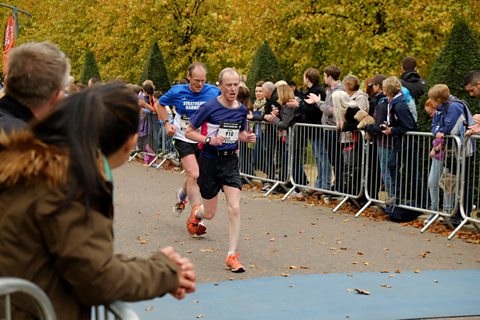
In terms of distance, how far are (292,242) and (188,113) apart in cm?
251

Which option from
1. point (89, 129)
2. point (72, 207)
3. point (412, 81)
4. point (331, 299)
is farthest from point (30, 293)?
point (412, 81)

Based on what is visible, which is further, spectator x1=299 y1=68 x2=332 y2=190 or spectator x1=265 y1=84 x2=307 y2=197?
spectator x1=265 y1=84 x2=307 y2=197

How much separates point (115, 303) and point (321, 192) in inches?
477

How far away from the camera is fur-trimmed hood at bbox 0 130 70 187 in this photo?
2.89 m

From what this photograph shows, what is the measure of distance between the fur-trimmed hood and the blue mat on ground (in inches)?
184

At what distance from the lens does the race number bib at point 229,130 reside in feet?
33.7

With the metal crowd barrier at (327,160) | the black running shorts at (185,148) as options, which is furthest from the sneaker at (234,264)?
the metal crowd barrier at (327,160)

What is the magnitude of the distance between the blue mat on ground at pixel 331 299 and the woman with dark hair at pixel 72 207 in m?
4.57

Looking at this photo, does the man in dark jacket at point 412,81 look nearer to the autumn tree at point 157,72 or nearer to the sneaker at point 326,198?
the sneaker at point 326,198

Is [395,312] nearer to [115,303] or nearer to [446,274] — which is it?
[446,274]

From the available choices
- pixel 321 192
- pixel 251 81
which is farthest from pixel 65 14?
pixel 321 192

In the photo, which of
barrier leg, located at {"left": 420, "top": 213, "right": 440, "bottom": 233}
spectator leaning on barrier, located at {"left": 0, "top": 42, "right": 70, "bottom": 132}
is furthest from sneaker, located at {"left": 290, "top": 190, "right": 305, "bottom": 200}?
spectator leaning on barrier, located at {"left": 0, "top": 42, "right": 70, "bottom": 132}

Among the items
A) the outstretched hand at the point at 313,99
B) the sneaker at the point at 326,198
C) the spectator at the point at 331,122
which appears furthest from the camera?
the outstretched hand at the point at 313,99

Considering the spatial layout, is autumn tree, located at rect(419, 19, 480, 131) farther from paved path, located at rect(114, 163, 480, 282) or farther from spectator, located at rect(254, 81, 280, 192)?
spectator, located at rect(254, 81, 280, 192)
